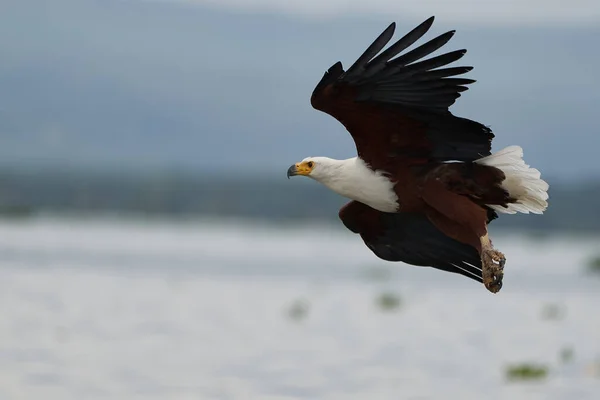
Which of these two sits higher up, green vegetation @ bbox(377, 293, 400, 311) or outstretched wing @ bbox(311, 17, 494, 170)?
green vegetation @ bbox(377, 293, 400, 311)

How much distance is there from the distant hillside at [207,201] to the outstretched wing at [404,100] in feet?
163

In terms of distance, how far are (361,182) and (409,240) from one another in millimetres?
1108

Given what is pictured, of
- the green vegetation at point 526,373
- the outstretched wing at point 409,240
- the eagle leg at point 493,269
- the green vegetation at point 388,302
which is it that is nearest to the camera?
the eagle leg at point 493,269

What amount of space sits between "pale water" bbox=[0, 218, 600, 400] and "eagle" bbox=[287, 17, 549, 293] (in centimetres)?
755

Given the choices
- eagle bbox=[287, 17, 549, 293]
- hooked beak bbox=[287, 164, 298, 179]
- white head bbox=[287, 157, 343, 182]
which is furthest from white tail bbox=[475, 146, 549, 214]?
hooked beak bbox=[287, 164, 298, 179]

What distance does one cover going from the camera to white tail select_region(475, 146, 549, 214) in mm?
10547

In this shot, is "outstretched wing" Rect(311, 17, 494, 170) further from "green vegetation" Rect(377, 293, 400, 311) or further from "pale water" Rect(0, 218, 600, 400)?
"green vegetation" Rect(377, 293, 400, 311)

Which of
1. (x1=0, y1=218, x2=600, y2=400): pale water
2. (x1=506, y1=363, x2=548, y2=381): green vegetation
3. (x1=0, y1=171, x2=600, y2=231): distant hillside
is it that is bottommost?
(x1=506, y1=363, x2=548, y2=381): green vegetation

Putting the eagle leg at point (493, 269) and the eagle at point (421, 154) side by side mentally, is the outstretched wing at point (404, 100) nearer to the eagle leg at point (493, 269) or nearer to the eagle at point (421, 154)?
the eagle at point (421, 154)

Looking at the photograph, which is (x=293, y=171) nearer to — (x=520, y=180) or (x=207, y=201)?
(x=520, y=180)

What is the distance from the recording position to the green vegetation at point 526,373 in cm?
1961

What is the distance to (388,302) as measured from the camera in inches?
1128

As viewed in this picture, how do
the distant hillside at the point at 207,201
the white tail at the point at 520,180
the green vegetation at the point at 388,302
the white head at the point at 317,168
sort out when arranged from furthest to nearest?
the distant hillside at the point at 207,201 < the green vegetation at the point at 388,302 < the white head at the point at 317,168 < the white tail at the point at 520,180


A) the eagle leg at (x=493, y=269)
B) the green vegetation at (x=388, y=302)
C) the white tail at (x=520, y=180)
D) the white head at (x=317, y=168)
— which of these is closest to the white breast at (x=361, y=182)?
the white head at (x=317, y=168)
